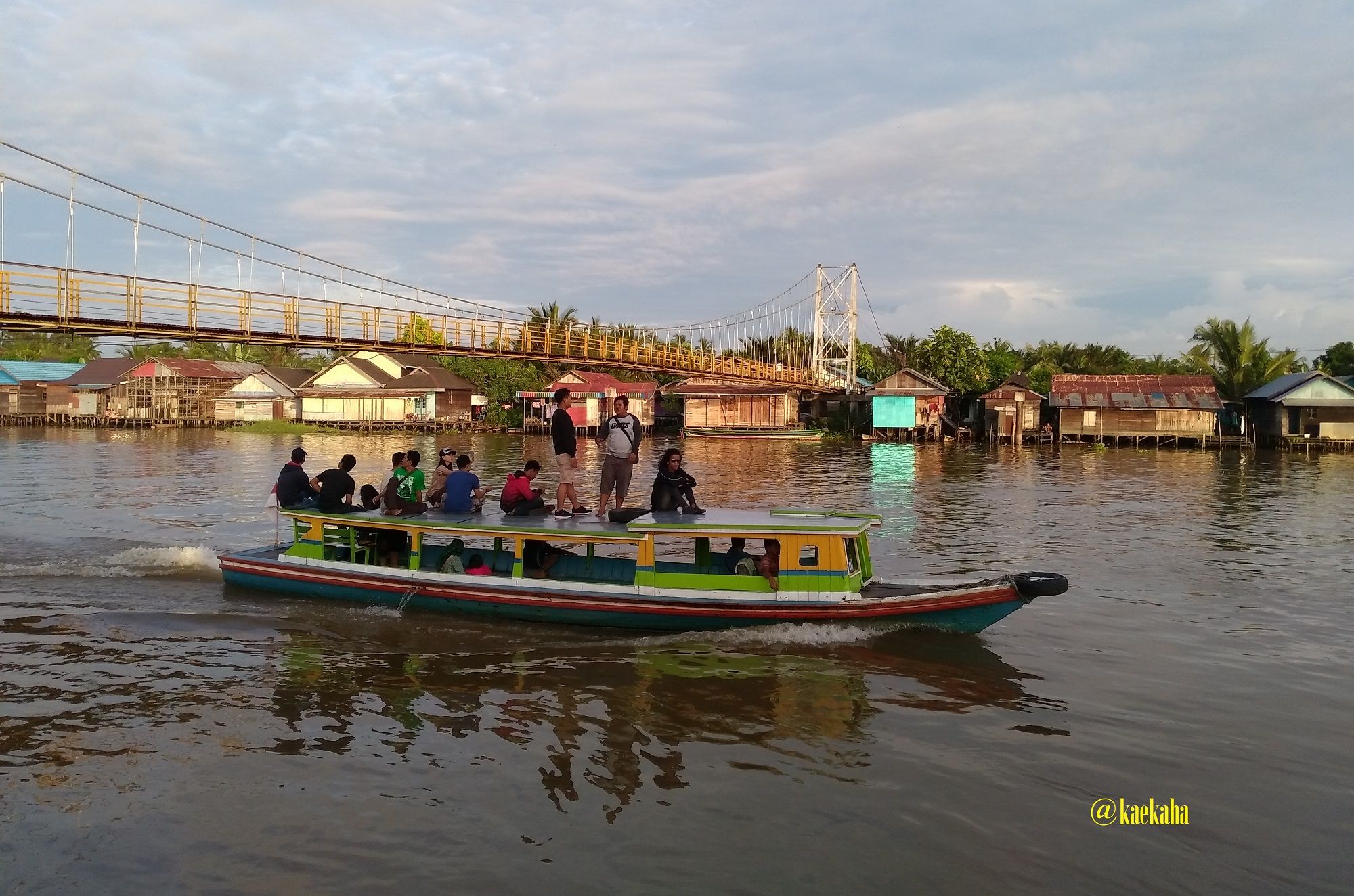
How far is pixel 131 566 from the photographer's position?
13.6m

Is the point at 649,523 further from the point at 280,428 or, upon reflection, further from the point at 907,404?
the point at 280,428

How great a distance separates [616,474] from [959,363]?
45507 millimetres

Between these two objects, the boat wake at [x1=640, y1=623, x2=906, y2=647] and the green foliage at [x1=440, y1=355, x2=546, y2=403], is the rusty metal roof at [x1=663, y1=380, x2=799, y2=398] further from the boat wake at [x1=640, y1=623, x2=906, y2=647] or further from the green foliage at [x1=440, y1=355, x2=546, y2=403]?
the boat wake at [x1=640, y1=623, x2=906, y2=647]

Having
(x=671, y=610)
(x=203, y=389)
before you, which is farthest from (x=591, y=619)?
(x=203, y=389)

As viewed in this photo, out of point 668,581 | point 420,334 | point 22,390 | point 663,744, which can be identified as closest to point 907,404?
point 420,334

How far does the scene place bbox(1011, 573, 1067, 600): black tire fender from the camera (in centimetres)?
908

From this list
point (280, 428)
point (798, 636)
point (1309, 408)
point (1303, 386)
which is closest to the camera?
point (798, 636)

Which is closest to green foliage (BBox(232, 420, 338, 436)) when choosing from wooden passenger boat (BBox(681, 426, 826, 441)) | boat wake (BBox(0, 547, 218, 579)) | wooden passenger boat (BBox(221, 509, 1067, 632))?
wooden passenger boat (BBox(681, 426, 826, 441))

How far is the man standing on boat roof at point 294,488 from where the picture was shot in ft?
39.1

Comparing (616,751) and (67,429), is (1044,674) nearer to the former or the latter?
(616,751)

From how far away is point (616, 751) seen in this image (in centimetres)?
705

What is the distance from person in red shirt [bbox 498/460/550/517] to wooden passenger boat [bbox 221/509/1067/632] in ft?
0.55

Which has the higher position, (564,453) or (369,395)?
(369,395)

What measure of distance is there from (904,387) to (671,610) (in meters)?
42.8
